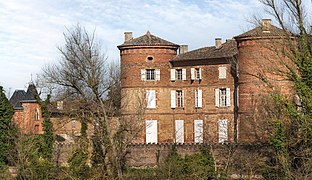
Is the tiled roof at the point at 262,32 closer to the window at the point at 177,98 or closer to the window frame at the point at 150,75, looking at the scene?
the window at the point at 177,98

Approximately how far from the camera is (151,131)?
44.1 metres

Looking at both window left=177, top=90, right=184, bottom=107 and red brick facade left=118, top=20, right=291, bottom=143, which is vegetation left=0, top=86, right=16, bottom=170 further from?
window left=177, top=90, right=184, bottom=107

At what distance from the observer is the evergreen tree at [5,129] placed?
36312 mm

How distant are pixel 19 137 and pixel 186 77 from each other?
15664 mm

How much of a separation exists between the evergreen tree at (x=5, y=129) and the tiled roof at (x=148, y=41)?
31.4 feet

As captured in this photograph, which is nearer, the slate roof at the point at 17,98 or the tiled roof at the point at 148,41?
the tiled roof at the point at 148,41

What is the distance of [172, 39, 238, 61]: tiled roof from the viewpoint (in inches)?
1651

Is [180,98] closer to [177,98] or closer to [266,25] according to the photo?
[177,98]

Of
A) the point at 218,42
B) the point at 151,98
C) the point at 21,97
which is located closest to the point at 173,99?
the point at 151,98

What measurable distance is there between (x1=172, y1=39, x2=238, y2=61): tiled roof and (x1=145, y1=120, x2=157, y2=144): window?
4.92 meters

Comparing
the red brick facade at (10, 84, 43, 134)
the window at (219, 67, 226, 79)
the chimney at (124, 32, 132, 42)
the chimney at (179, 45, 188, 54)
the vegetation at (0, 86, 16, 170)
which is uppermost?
the chimney at (124, 32, 132, 42)

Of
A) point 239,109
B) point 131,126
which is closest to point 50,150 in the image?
point 131,126

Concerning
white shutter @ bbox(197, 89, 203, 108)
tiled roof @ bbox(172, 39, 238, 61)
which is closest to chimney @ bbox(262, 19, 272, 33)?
tiled roof @ bbox(172, 39, 238, 61)

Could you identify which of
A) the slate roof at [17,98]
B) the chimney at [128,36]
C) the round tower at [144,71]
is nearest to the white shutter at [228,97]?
the round tower at [144,71]
